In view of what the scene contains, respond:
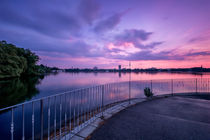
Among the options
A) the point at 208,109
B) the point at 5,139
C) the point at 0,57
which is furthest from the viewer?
the point at 0,57

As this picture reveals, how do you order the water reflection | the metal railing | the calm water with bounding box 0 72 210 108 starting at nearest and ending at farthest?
the metal railing < the water reflection < the calm water with bounding box 0 72 210 108

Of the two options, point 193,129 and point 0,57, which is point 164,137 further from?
point 0,57

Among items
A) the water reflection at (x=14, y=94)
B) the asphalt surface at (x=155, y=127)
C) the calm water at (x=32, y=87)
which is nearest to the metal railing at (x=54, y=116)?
the asphalt surface at (x=155, y=127)

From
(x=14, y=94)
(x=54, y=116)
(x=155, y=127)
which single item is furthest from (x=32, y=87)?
(x=155, y=127)

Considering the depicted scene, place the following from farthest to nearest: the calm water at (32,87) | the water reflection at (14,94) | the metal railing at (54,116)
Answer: the calm water at (32,87) < the water reflection at (14,94) < the metal railing at (54,116)

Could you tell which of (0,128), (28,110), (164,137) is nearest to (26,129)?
(0,128)

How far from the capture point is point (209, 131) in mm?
2715

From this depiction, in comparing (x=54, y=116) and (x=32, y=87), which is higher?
(x=54, y=116)

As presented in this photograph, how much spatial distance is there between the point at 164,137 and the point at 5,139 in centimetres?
727

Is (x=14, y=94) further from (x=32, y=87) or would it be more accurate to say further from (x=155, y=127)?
(x=155, y=127)

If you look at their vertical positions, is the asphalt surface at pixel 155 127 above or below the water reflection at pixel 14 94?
above

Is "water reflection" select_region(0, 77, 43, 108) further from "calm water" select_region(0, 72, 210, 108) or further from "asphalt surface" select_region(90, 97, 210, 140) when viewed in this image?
"asphalt surface" select_region(90, 97, 210, 140)

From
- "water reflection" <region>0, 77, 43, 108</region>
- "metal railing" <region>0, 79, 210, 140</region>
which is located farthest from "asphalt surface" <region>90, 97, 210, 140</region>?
"water reflection" <region>0, 77, 43, 108</region>

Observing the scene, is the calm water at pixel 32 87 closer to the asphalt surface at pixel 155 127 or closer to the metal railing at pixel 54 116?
the metal railing at pixel 54 116
